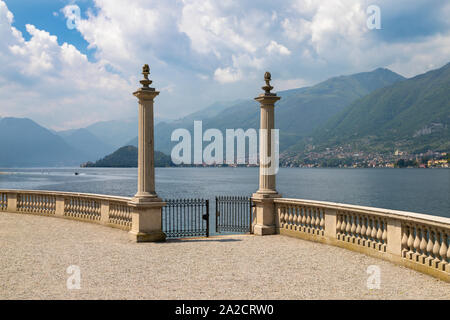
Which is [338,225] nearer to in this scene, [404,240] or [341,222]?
[341,222]

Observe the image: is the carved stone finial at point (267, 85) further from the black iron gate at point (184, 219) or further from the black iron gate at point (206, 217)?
the black iron gate at point (184, 219)

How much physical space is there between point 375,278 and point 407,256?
1245 millimetres

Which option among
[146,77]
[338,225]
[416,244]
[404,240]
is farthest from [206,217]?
[416,244]

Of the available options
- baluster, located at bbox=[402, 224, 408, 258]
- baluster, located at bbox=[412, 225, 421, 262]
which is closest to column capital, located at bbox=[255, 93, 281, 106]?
baluster, located at bbox=[402, 224, 408, 258]

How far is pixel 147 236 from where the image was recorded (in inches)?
479

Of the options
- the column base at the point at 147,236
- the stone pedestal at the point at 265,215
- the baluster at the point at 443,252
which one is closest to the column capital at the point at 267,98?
the stone pedestal at the point at 265,215

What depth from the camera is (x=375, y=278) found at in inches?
305

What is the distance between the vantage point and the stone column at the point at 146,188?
40.0ft

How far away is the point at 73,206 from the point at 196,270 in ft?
30.1

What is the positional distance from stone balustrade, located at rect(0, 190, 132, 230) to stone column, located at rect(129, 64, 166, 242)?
3.21ft

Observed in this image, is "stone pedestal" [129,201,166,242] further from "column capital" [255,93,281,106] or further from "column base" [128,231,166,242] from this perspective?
"column capital" [255,93,281,106]
